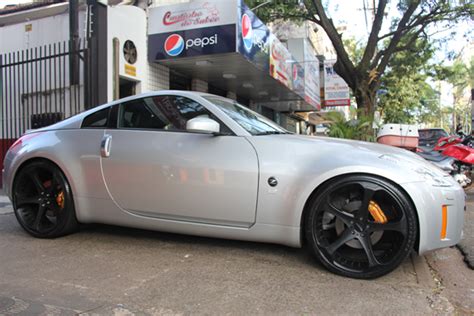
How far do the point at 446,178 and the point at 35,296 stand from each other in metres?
3.09

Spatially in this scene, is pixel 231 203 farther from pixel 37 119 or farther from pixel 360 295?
pixel 37 119

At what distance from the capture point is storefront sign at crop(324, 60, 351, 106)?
20.1 m

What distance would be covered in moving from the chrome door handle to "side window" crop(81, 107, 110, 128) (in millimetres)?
197

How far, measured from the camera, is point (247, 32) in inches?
347

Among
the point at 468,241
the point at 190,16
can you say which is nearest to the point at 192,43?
the point at 190,16

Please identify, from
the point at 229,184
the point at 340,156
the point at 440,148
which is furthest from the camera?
the point at 440,148

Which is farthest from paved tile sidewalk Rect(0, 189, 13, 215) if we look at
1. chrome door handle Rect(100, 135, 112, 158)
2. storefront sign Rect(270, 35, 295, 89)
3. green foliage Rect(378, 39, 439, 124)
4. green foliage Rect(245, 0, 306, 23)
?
green foliage Rect(378, 39, 439, 124)

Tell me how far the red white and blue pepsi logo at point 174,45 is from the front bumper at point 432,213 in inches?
263

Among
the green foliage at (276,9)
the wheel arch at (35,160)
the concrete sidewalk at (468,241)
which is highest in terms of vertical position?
the green foliage at (276,9)

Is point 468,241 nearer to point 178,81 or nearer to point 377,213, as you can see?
point 377,213

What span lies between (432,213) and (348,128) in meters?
6.84

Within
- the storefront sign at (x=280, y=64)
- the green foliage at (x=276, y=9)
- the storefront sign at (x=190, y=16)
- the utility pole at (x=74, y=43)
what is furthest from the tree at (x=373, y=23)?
the utility pole at (x=74, y=43)

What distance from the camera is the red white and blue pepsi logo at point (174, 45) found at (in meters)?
8.55

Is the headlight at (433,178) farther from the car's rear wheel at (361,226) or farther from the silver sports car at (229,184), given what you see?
the car's rear wheel at (361,226)
